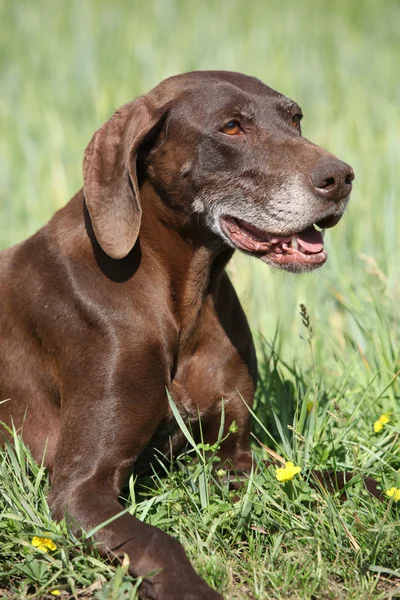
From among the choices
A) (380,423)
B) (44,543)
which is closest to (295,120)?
(380,423)

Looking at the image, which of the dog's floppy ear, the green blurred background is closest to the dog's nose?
the dog's floppy ear

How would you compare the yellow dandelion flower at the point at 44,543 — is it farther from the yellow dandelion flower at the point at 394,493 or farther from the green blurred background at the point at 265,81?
the green blurred background at the point at 265,81

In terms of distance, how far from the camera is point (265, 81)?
748 cm

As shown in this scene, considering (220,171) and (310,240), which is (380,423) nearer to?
(310,240)

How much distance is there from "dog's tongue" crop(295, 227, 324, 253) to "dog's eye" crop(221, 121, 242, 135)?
44 centimetres

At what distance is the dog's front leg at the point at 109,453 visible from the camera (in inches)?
107

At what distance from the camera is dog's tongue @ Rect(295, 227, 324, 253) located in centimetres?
327

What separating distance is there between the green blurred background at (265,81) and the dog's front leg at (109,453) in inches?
60.7

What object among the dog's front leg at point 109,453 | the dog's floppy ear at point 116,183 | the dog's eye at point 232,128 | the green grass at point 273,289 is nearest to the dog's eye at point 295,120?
the dog's eye at point 232,128

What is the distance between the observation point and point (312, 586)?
261 centimetres

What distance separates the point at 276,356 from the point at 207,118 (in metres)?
1.18

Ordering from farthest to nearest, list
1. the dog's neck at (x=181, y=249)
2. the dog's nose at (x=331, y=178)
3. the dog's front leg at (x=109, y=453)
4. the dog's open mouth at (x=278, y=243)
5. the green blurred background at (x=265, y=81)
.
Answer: the green blurred background at (x=265, y=81) → the dog's neck at (x=181, y=249) → the dog's open mouth at (x=278, y=243) → the dog's nose at (x=331, y=178) → the dog's front leg at (x=109, y=453)

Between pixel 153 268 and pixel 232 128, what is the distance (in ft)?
1.95

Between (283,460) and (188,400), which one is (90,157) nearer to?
(188,400)
